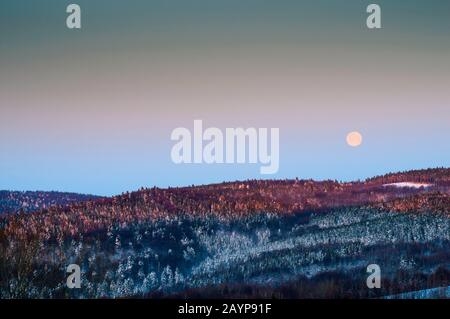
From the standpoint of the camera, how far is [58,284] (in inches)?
1261

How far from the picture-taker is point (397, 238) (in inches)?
1858

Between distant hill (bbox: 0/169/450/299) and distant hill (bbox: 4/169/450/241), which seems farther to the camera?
distant hill (bbox: 4/169/450/241)

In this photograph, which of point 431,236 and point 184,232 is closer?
point 431,236

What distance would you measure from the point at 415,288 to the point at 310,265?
14.0 meters

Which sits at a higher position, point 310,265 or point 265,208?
point 265,208

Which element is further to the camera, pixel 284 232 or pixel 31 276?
pixel 284 232

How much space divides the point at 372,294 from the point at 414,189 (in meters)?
29.8

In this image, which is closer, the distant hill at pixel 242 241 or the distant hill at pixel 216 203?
the distant hill at pixel 242 241

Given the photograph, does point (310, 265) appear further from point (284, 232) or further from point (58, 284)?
point (58, 284)

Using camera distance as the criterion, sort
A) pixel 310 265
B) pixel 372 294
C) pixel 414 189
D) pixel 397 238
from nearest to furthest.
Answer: pixel 372 294 < pixel 310 265 < pixel 397 238 < pixel 414 189
